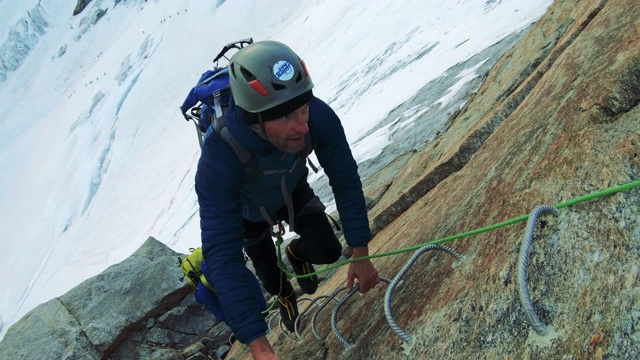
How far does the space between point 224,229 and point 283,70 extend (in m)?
0.92

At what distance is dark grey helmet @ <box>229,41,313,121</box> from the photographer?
280cm

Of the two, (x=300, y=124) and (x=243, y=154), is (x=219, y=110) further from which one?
(x=300, y=124)

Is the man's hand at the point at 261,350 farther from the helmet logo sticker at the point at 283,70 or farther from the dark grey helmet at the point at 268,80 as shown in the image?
the helmet logo sticker at the point at 283,70

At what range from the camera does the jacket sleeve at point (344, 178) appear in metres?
3.26

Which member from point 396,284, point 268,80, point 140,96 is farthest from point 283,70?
point 140,96

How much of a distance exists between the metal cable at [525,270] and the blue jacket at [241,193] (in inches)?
53.9

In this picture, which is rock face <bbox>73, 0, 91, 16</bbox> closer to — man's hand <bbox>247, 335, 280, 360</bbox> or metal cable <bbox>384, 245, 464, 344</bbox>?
man's hand <bbox>247, 335, 280, 360</bbox>

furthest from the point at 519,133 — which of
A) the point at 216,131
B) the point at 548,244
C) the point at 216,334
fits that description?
the point at 216,334

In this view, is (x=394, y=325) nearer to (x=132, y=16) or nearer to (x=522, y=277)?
(x=522, y=277)

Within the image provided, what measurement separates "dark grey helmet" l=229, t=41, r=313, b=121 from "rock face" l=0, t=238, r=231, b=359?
6388mm

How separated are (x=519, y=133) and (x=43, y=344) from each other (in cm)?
862

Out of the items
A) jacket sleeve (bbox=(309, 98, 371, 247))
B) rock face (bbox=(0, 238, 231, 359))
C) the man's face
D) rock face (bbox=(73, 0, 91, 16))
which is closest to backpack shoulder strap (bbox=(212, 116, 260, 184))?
the man's face

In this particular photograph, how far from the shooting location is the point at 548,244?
6.81 ft

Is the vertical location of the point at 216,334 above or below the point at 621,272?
below
